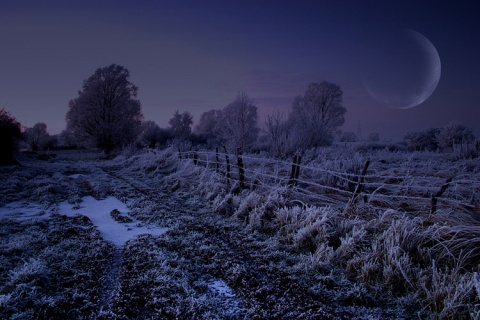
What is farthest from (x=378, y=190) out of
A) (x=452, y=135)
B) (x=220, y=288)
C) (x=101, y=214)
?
(x=452, y=135)

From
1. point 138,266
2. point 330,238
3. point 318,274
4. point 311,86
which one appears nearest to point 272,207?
point 330,238

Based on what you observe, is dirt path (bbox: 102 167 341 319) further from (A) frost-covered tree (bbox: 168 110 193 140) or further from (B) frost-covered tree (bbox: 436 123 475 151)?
(A) frost-covered tree (bbox: 168 110 193 140)

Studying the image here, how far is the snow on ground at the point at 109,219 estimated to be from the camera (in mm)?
5277

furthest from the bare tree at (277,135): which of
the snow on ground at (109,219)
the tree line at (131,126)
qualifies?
the snow on ground at (109,219)

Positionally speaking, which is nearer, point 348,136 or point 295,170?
point 295,170

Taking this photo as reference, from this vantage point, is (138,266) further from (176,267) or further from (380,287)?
(380,287)

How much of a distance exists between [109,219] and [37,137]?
3284 cm

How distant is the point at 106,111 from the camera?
25.3 metres

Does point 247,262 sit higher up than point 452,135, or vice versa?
point 452,135

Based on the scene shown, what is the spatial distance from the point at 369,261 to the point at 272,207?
2.57m

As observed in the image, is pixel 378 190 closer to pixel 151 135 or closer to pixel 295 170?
pixel 295 170

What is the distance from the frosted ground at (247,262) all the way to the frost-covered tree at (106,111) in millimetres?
19710

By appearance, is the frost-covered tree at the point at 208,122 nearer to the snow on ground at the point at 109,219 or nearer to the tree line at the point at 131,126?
the tree line at the point at 131,126

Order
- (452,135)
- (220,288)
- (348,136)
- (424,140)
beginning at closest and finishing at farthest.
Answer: (220,288) → (452,135) → (424,140) → (348,136)
